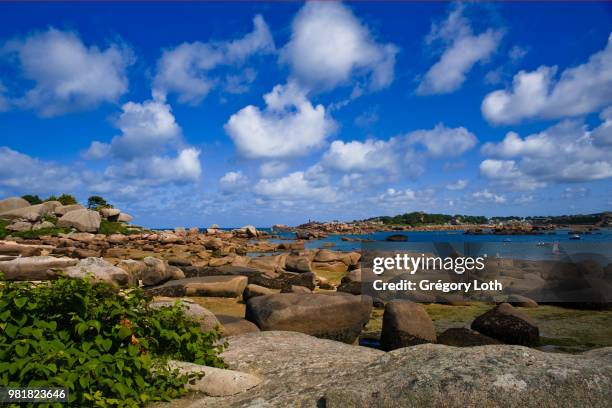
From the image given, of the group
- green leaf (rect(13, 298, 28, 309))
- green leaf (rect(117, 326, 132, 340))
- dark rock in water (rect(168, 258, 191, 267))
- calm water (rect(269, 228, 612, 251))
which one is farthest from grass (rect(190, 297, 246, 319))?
calm water (rect(269, 228, 612, 251))

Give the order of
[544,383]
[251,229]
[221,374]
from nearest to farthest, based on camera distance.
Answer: [544,383] → [221,374] → [251,229]

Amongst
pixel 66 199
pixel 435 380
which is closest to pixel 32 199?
pixel 66 199

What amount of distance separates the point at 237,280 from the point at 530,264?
14687 mm

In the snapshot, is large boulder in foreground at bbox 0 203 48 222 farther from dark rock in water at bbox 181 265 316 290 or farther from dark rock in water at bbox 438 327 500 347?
dark rock in water at bbox 438 327 500 347

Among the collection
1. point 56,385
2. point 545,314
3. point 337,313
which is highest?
point 56,385

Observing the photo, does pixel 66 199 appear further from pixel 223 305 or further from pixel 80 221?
pixel 223 305

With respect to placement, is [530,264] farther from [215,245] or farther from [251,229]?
[251,229]

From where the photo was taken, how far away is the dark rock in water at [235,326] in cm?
811

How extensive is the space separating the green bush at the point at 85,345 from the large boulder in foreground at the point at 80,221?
144 feet

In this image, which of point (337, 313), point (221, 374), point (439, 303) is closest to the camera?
point (221, 374)

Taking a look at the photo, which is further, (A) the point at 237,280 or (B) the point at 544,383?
(A) the point at 237,280

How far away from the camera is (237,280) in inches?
608

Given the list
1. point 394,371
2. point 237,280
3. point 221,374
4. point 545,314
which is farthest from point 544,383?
point 237,280

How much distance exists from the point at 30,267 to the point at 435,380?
17.5m
